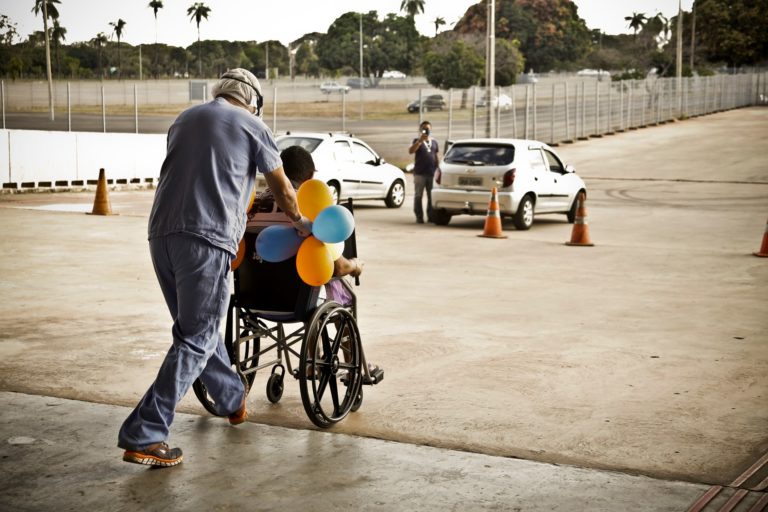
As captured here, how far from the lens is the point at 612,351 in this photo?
809 centimetres

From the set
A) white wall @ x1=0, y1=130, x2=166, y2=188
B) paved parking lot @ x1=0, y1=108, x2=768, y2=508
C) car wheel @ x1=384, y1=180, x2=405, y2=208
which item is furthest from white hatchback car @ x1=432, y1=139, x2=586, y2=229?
white wall @ x1=0, y1=130, x2=166, y2=188

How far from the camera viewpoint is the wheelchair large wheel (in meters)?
5.58

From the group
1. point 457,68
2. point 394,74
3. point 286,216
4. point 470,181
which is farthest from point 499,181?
point 394,74

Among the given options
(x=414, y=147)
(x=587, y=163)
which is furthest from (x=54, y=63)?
(x=414, y=147)

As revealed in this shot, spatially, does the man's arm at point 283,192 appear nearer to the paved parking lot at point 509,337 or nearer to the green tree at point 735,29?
the paved parking lot at point 509,337

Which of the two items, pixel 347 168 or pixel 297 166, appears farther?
pixel 347 168

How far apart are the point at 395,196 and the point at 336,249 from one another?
1653cm

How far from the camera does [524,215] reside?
59.2ft

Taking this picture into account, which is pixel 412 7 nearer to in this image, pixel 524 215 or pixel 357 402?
pixel 524 215

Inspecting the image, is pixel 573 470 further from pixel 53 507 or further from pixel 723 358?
pixel 723 358

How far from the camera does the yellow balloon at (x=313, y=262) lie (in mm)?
5602

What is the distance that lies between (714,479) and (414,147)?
14488mm

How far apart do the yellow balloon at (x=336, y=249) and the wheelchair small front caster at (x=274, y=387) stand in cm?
95

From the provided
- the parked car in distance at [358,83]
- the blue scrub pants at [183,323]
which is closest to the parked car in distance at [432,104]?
the parked car in distance at [358,83]
